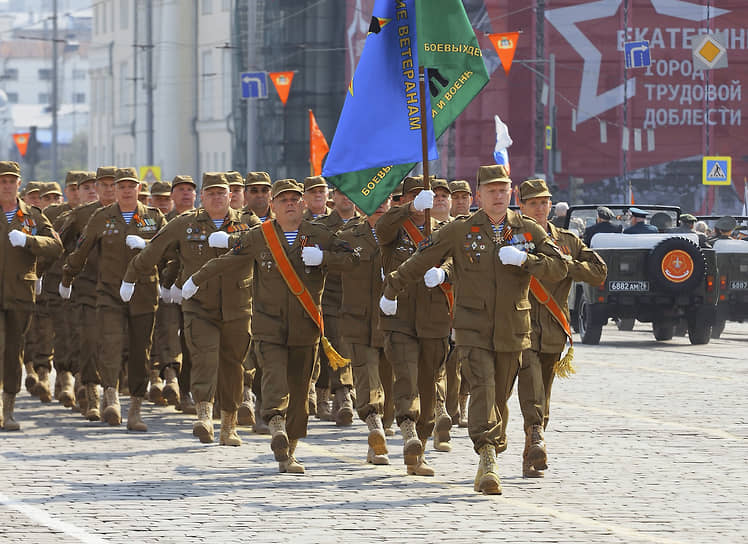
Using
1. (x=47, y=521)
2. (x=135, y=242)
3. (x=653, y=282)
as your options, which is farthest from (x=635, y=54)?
(x=47, y=521)

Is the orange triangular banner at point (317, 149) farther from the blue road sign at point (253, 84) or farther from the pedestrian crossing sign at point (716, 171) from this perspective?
the pedestrian crossing sign at point (716, 171)

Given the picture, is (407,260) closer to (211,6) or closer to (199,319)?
(199,319)

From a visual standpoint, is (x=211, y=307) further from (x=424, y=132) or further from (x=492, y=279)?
(x=492, y=279)

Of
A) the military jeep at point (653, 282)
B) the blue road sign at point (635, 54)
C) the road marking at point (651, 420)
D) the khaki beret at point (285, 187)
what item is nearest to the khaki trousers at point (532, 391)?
the khaki beret at point (285, 187)

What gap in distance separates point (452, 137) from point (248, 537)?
50961 millimetres

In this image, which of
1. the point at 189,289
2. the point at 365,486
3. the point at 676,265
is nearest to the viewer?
the point at 365,486

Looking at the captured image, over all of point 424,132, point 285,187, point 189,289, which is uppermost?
point 424,132

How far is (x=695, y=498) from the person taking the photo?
402 inches

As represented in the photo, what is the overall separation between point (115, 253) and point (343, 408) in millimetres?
2330

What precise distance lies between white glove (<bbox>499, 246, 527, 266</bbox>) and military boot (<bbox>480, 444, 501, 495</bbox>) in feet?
3.70

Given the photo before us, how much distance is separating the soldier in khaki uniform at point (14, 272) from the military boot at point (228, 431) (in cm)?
201

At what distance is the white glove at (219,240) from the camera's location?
41.8 ft

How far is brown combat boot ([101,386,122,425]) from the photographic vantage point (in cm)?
1440

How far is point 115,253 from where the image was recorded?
14.5 m
